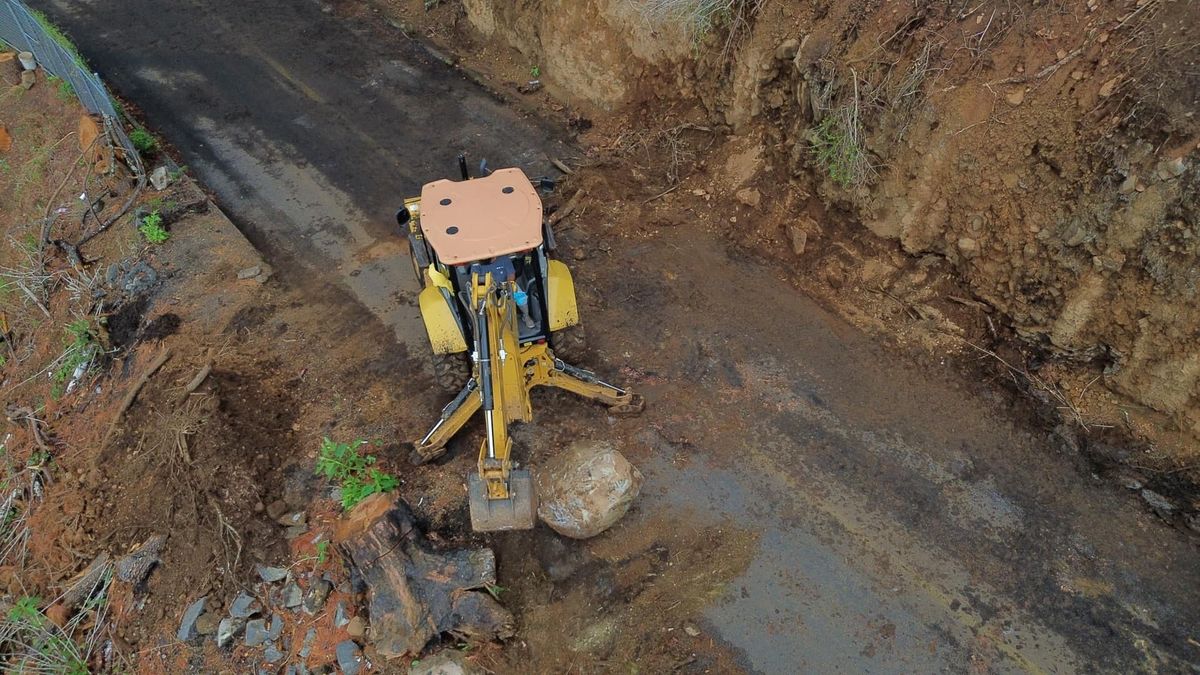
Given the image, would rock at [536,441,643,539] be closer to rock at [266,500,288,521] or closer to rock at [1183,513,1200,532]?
rock at [266,500,288,521]

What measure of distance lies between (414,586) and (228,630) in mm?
1912

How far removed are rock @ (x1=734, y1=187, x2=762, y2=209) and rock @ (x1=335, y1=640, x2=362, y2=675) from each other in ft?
25.0

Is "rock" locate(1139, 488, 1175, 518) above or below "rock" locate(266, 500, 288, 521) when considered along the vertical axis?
above

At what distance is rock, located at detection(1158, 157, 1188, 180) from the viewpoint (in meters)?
6.83

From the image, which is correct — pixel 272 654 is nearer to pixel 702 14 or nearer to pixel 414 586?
pixel 414 586

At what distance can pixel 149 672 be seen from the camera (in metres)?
6.72

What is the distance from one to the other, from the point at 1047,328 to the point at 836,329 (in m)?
2.34

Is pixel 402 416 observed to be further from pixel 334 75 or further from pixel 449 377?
pixel 334 75

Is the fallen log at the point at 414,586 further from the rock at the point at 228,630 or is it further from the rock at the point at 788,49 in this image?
the rock at the point at 788,49

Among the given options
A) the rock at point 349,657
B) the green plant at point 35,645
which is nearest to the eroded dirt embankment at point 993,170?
the rock at point 349,657

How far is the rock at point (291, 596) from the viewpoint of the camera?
6777mm

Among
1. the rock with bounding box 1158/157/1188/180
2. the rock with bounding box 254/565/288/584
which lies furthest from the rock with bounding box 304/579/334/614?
the rock with bounding box 1158/157/1188/180

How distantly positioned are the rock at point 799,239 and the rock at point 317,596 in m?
7.14

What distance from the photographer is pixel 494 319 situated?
232 inches
